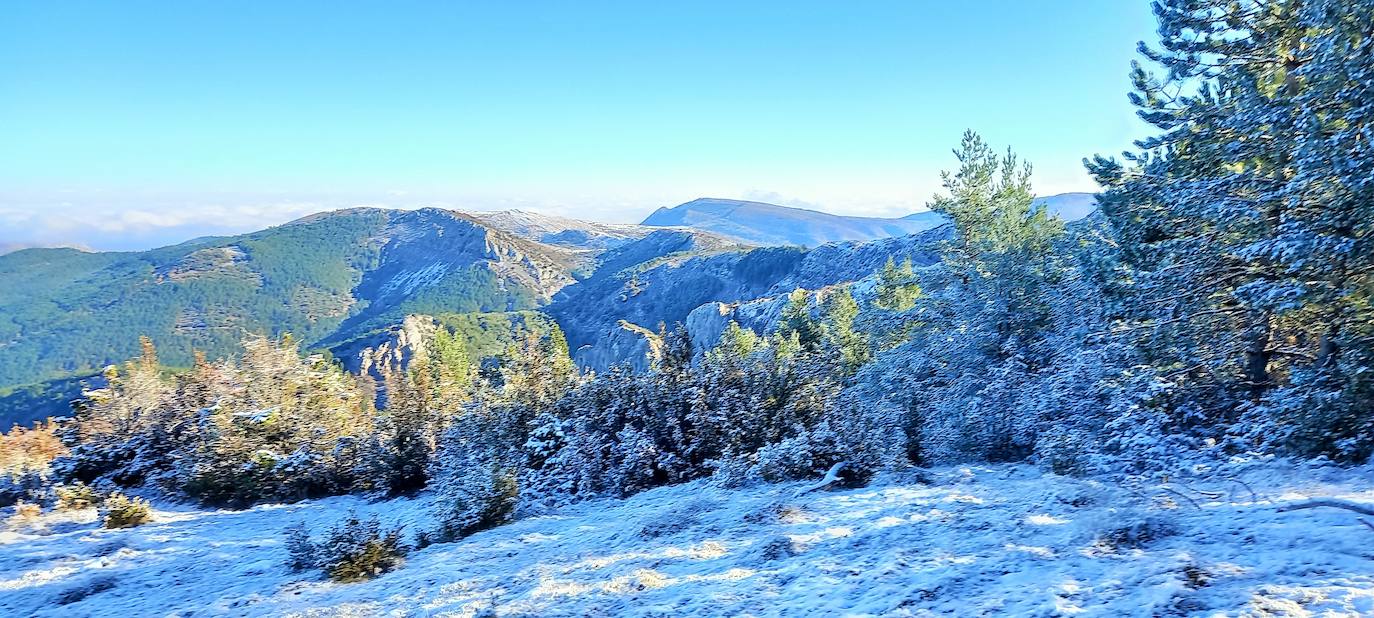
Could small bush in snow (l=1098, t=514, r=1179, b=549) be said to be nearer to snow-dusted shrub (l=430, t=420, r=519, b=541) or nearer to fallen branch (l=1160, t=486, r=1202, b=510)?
fallen branch (l=1160, t=486, r=1202, b=510)

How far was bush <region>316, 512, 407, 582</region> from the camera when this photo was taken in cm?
626

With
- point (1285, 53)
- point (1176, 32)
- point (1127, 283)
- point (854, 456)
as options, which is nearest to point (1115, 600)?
point (854, 456)

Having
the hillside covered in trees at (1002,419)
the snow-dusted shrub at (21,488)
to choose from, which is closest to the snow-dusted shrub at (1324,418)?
the hillside covered in trees at (1002,419)

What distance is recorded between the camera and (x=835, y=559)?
17.1 ft

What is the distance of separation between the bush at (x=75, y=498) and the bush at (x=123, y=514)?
1067 mm

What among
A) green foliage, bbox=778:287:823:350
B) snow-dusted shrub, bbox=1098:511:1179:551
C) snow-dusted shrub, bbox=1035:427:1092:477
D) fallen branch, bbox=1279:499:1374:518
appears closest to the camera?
fallen branch, bbox=1279:499:1374:518

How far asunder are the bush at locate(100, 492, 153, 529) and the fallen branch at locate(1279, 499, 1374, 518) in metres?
13.0

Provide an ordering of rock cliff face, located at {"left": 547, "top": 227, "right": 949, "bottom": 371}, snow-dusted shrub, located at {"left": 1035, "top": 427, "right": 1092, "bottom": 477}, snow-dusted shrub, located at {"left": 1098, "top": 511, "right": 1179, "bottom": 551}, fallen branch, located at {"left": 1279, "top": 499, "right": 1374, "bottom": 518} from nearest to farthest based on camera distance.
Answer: fallen branch, located at {"left": 1279, "top": 499, "right": 1374, "bottom": 518}
snow-dusted shrub, located at {"left": 1098, "top": 511, "right": 1179, "bottom": 551}
snow-dusted shrub, located at {"left": 1035, "top": 427, "right": 1092, "bottom": 477}
rock cliff face, located at {"left": 547, "top": 227, "right": 949, "bottom": 371}

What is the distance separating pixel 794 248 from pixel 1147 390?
170 meters

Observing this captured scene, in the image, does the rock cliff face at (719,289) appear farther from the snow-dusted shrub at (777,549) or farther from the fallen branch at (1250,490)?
the snow-dusted shrub at (777,549)

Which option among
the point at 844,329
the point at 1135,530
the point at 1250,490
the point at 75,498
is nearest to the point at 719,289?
the point at 844,329

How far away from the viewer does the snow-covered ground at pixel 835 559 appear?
12.6 feet

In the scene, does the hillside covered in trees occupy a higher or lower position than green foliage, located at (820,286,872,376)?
higher

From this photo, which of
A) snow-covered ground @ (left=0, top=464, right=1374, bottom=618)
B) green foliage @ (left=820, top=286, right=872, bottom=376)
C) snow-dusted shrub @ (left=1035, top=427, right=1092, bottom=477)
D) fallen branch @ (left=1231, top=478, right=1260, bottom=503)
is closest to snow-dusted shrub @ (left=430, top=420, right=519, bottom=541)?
snow-covered ground @ (left=0, top=464, right=1374, bottom=618)
